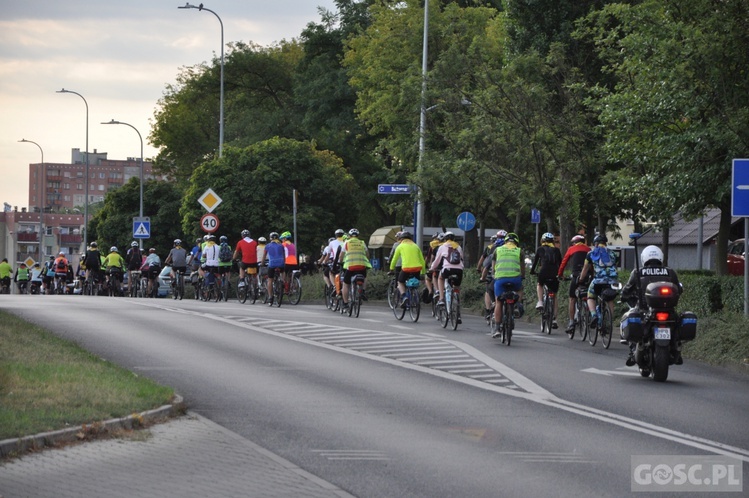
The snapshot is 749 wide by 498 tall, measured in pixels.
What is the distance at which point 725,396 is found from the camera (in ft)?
48.7

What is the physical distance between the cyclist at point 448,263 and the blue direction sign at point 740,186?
19.5 feet

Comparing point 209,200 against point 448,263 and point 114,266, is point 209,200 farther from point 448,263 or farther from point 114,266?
point 448,263

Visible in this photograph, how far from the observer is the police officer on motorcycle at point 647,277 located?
53.9 feet

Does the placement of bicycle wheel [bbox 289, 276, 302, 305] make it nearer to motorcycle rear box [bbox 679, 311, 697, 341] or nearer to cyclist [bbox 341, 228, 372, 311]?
cyclist [bbox 341, 228, 372, 311]

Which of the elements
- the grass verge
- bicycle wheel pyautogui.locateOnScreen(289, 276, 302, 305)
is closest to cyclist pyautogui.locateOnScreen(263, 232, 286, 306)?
bicycle wheel pyautogui.locateOnScreen(289, 276, 302, 305)

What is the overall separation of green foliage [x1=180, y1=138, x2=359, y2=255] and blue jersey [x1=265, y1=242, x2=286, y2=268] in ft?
90.6

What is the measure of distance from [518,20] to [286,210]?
25.6 meters

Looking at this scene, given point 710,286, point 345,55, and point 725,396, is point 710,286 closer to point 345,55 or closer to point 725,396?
point 725,396

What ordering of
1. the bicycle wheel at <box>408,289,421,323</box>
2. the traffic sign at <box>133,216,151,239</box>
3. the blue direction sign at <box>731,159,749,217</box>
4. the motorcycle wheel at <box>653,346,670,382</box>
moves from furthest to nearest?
1. the traffic sign at <box>133,216,151,239</box>
2. the bicycle wheel at <box>408,289,421,323</box>
3. the blue direction sign at <box>731,159,749,217</box>
4. the motorcycle wheel at <box>653,346,670,382</box>

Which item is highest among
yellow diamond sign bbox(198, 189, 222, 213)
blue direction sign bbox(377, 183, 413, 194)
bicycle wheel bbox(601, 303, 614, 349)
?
blue direction sign bbox(377, 183, 413, 194)

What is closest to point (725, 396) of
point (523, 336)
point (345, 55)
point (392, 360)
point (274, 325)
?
point (392, 360)

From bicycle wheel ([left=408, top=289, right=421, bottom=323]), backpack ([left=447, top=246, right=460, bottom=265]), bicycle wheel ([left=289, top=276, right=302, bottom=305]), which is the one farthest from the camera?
bicycle wheel ([left=289, top=276, right=302, bottom=305])

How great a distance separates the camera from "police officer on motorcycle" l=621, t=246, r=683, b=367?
16.4 m

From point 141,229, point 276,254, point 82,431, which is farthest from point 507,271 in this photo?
point 141,229
